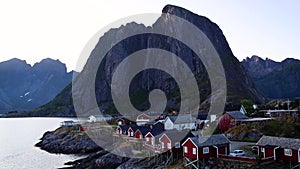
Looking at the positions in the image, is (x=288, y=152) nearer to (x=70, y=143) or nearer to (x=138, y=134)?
(x=138, y=134)

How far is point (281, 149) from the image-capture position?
107ft

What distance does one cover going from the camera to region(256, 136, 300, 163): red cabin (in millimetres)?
31500

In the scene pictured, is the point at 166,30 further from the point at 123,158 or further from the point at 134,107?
the point at 123,158

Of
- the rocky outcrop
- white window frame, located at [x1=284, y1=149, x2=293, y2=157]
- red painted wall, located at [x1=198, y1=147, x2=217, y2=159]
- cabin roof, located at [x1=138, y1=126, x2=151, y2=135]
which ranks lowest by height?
the rocky outcrop

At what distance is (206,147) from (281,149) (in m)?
7.90

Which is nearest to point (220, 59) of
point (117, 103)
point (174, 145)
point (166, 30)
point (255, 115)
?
point (166, 30)

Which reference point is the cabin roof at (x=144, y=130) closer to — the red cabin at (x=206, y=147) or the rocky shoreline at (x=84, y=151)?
the rocky shoreline at (x=84, y=151)

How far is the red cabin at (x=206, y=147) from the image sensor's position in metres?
35.7

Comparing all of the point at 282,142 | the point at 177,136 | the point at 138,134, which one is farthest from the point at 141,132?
the point at 282,142

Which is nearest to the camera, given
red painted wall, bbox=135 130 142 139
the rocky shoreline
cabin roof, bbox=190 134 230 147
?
cabin roof, bbox=190 134 230 147

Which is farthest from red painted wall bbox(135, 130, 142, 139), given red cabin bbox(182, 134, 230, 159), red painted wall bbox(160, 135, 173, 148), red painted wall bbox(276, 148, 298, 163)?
A: red painted wall bbox(276, 148, 298, 163)

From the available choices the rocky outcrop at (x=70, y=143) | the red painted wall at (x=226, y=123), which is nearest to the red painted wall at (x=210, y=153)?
the red painted wall at (x=226, y=123)

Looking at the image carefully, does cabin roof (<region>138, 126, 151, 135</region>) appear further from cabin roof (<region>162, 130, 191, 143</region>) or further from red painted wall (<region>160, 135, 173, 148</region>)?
cabin roof (<region>162, 130, 191, 143</region>)

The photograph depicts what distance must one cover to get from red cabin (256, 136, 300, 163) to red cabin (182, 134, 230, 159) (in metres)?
4.08
